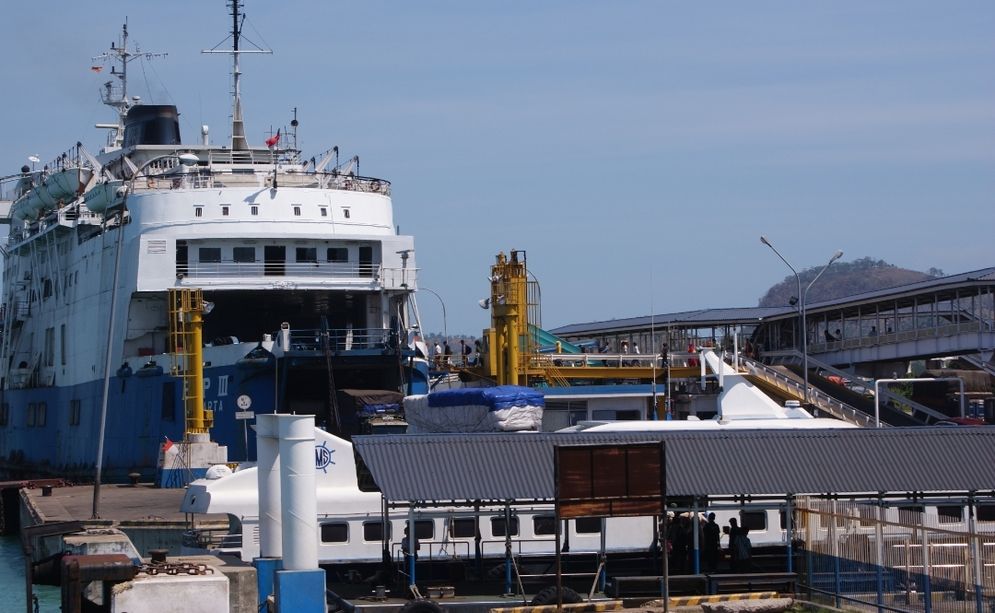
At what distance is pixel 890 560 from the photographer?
22.7 m

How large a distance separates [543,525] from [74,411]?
3466 cm

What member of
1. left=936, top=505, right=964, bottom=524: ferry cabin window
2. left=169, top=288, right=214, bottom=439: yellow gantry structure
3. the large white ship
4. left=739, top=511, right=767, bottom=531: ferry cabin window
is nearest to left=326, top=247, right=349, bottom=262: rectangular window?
the large white ship

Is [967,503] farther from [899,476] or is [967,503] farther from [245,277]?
[245,277]

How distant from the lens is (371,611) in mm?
23375

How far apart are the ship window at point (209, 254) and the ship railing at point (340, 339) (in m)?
3.22

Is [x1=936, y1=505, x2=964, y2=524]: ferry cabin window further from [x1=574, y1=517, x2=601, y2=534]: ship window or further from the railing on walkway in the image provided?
the railing on walkway

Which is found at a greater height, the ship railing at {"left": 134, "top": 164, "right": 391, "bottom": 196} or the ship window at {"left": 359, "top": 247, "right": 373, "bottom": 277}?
the ship railing at {"left": 134, "top": 164, "right": 391, "bottom": 196}

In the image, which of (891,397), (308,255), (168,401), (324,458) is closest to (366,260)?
(308,255)

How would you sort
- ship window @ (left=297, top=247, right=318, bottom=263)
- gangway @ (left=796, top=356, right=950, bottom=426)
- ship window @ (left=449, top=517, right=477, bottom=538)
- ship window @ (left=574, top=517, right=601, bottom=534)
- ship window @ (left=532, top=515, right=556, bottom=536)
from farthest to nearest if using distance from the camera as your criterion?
gangway @ (left=796, top=356, right=950, bottom=426), ship window @ (left=297, top=247, right=318, bottom=263), ship window @ (left=574, top=517, right=601, bottom=534), ship window @ (left=532, top=515, right=556, bottom=536), ship window @ (left=449, top=517, right=477, bottom=538)

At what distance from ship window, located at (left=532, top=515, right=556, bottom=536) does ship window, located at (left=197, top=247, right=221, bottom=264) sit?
22.8 metres

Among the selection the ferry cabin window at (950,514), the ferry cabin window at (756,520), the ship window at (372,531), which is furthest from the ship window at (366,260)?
the ferry cabin window at (950,514)

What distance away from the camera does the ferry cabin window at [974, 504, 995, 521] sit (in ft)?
94.7

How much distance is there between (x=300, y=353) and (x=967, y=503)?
77.8 ft

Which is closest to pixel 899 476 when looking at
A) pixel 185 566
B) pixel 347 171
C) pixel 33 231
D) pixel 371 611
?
pixel 371 611
